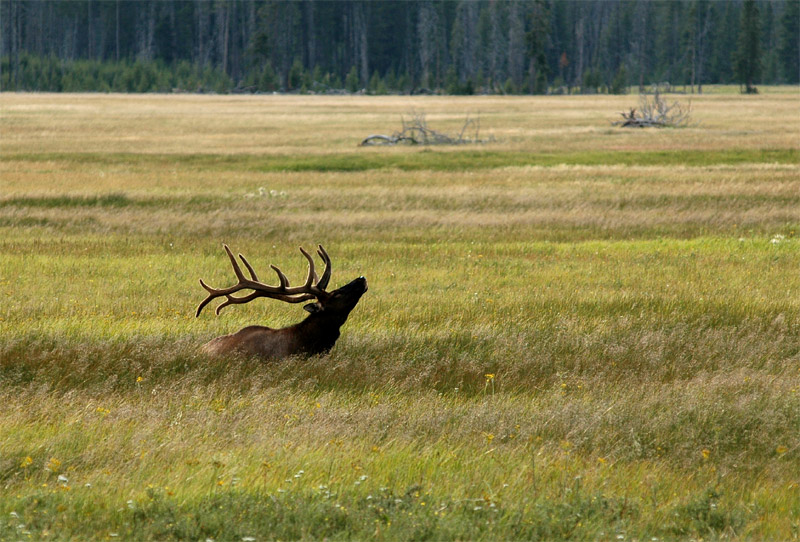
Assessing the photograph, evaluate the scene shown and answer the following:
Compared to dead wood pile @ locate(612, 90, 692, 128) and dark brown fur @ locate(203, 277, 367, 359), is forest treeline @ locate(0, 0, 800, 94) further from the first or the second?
dark brown fur @ locate(203, 277, 367, 359)

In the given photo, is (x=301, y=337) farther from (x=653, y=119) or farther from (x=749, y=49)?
(x=749, y=49)

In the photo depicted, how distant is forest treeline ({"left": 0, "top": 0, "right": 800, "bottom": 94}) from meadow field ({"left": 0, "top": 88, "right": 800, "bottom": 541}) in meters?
107

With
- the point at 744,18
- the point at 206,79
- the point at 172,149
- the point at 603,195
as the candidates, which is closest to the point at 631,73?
the point at 744,18

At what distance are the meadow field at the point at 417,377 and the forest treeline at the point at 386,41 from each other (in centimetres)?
10710

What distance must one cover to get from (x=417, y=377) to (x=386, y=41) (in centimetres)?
13925

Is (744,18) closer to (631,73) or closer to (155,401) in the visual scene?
(631,73)

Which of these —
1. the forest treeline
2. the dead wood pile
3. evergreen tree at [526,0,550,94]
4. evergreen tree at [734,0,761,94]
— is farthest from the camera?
the forest treeline

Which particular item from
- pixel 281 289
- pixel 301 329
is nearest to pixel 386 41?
pixel 281 289

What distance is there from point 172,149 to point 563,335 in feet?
112

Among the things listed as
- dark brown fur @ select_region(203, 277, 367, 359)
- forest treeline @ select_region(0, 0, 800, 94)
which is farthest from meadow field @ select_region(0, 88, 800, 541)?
forest treeline @ select_region(0, 0, 800, 94)

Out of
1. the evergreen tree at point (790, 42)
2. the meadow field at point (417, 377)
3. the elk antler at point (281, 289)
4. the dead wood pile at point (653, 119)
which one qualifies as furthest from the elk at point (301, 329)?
the evergreen tree at point (790, 42)

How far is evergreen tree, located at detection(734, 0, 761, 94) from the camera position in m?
118

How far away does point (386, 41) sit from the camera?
144 metres

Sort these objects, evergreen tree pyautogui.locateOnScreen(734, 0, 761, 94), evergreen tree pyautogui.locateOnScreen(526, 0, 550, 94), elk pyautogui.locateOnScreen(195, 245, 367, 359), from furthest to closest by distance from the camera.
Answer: evergreen tree pyautogui.locateOnScreen(734, 0, 761, 94) < evergreen tree pyautogui.locateOnScreen(526, 0, 550, 94) < elk pyautogui.locateOnScreen(195, 245, 367, 359)
